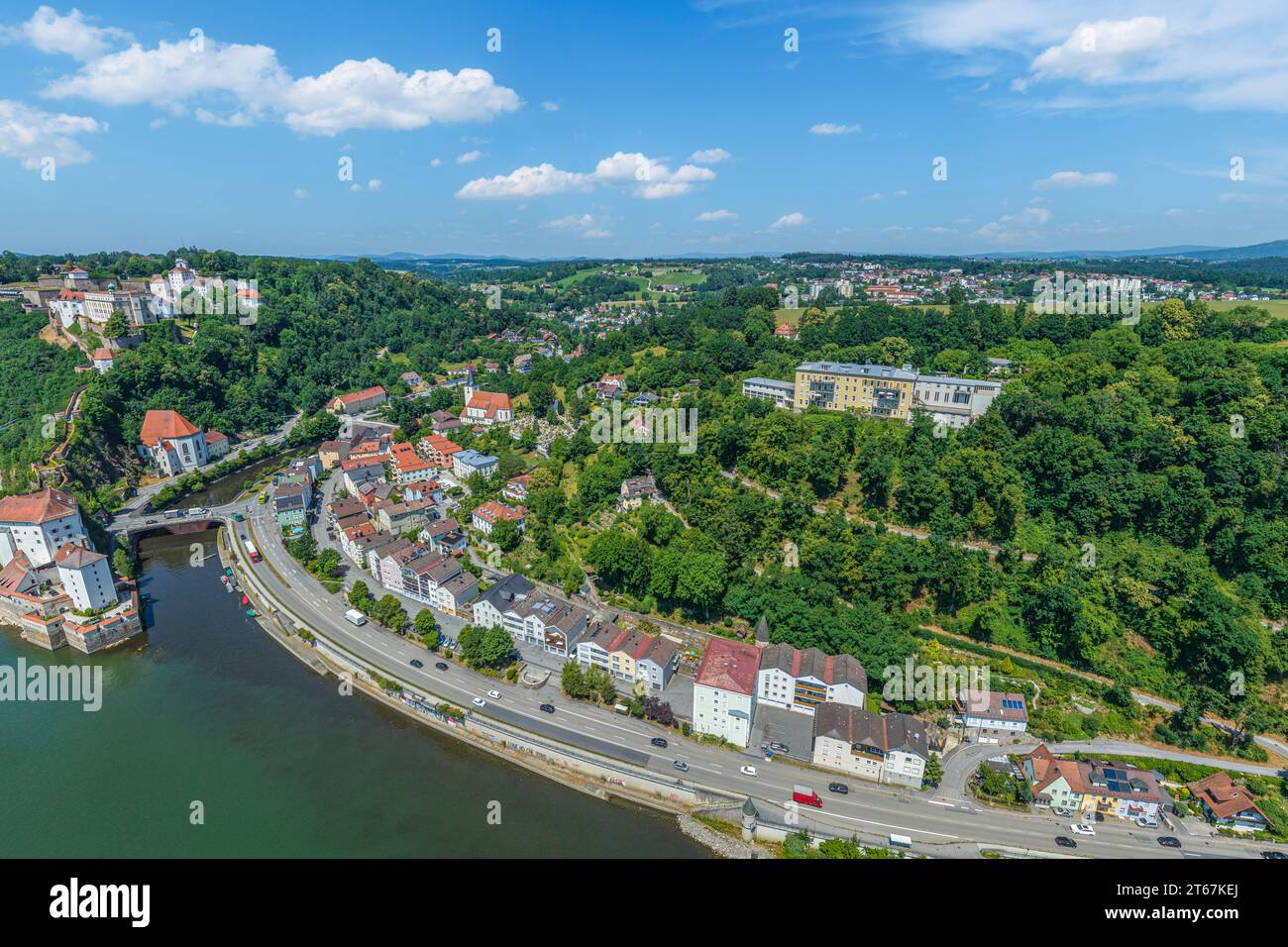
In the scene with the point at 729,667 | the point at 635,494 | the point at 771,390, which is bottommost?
the point at 729,667

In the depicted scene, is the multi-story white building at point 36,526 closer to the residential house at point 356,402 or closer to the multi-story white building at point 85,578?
the multi-story white building at point 85,578

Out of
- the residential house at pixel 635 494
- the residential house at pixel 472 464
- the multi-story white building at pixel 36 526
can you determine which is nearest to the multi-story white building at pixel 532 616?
the residential house at pixel 635 494

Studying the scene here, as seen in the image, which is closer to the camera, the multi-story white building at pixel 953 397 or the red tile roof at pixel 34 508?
the red tile roof at pixel 34 508

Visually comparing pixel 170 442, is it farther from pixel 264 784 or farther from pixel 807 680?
pixel 807 680

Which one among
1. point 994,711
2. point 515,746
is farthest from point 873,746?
point 515,746

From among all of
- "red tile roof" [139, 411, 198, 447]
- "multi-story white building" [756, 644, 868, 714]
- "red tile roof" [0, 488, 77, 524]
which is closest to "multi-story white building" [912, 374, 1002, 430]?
"multi-story white building" [756, 644, 868, 714]
